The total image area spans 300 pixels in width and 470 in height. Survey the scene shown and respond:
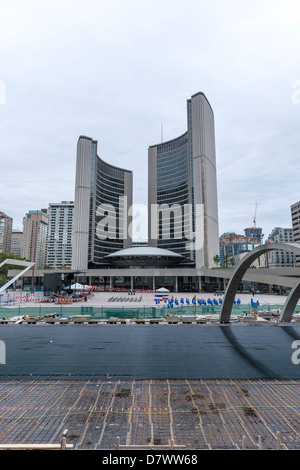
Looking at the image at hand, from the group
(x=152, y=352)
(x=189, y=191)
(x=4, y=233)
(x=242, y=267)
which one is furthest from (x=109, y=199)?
(x=152, y=352)

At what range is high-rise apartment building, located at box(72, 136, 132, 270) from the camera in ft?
367

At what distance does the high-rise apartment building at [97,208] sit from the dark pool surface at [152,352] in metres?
90.6

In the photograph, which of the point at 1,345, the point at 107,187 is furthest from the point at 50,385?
the point at 107,187

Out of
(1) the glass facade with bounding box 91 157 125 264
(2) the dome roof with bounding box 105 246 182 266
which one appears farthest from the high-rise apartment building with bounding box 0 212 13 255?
(2) the dome roof with bounding box 105 246 182 266

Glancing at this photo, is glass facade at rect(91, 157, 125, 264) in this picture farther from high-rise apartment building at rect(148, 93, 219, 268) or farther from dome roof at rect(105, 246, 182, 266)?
dome roof at rect(105, 246, 182, 266)

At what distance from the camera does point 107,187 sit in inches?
5428

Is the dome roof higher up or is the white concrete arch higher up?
the dome roof

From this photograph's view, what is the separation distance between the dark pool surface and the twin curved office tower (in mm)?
75650

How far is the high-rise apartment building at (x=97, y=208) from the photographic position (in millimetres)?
112000

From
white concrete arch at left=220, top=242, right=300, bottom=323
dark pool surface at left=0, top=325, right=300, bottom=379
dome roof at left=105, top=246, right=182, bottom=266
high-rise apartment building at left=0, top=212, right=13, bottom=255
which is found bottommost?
dark pool surface at left=0, top=325, right=300, bottom=379
